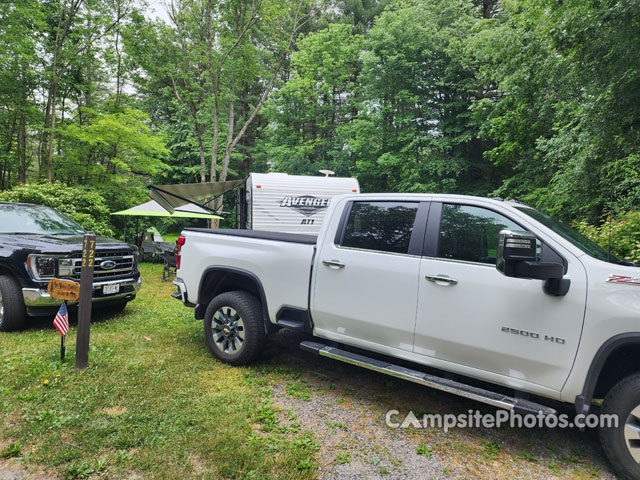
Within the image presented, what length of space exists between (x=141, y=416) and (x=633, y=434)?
340 cm

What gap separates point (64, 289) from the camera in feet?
11.7

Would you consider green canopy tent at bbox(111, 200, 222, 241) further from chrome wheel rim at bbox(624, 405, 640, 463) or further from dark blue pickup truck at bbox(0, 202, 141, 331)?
chrome wheel rim at bbox(624, 405, 640, 463)

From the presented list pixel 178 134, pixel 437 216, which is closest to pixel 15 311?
pixel 437 216

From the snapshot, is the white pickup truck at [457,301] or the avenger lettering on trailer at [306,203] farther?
the avenger lettering on trailer at [306,203]

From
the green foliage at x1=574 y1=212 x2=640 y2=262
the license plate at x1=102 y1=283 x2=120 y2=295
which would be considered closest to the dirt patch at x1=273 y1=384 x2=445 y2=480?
the license plate at x1=102 y1=283 x2=120 y2=295

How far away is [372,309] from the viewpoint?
3014 millimetres

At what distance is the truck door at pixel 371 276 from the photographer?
9.50ft

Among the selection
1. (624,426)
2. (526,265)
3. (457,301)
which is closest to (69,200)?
(457,301)

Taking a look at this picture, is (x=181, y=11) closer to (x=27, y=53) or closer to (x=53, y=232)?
(x=27, y=53)

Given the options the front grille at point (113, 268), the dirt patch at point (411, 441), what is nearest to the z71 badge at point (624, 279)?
the dirt patch at point (411, 441)

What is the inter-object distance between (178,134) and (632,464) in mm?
23426

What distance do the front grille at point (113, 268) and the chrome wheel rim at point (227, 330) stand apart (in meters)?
1.97

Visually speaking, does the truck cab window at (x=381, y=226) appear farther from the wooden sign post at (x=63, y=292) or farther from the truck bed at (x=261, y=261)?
the wooden sign post at (x=63, y=292)

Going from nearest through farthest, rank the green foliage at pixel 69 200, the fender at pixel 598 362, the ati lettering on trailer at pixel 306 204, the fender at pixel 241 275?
the fender at pixel 598 362
the fender at pixel 241 275
the ati lettering on trailer at pixel 306 204
the green foliage at pixel 69 200
